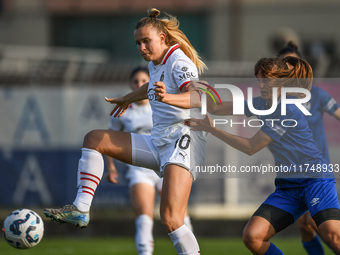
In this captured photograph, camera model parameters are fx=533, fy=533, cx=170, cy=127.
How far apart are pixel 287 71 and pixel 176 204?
1423 mm

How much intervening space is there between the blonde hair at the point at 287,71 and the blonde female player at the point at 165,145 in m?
0.56

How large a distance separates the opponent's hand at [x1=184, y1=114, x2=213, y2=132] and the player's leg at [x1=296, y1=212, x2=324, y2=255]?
5.79 feet

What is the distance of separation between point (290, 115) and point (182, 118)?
878mm

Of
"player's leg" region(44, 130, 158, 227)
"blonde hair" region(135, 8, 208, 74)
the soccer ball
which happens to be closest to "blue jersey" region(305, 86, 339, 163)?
"blonde hair" region(135, 8, 208, 74)

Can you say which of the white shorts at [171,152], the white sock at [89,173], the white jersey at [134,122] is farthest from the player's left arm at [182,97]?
the white jersey at [134,122]

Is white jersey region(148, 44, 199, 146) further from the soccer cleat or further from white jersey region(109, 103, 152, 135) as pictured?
white jersey region(109, 103, 152, 135)

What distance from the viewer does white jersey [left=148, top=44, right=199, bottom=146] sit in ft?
14.1

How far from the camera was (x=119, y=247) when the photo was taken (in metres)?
8.73

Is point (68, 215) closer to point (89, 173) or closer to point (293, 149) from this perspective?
point (89, 173)

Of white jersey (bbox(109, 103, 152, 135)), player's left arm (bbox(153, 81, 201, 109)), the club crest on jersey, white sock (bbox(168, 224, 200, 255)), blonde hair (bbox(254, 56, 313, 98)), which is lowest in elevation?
white sock (bbox(168, 224, 200, 255))

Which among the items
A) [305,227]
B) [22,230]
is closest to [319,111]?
[305,227]

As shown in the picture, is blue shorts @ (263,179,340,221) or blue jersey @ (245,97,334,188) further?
blue jersey @ (245,97,334,188)

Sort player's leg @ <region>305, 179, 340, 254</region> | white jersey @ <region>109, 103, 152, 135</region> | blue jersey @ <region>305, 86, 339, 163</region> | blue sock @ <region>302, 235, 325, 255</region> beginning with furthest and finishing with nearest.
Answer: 1. white jersey @ <region>109, 103, 152, 135</region>
2. blue sock @ <region>302, 235, 325, 255</region>
3. blue jersey @ <region>305, 86, 339, 163</region>
4. player's leg @ <region>305, 179, 340, 254</region>

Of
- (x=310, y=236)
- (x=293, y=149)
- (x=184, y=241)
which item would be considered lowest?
(x=184, y=241)
